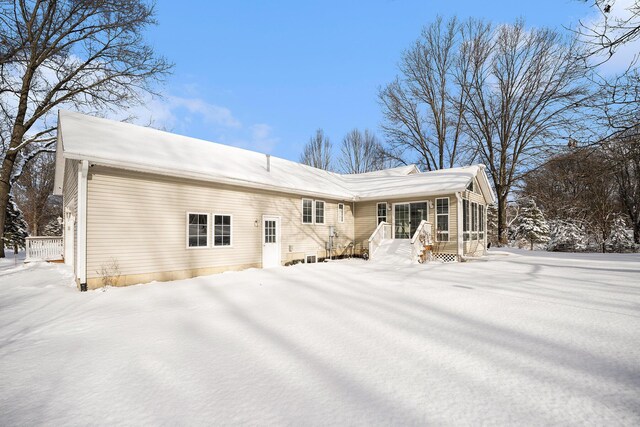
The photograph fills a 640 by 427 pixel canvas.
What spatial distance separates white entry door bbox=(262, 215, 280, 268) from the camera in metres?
11.8

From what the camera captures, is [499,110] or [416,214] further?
[499,110]

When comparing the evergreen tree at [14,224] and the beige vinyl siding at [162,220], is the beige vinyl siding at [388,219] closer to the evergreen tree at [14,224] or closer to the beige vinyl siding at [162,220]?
the beige vinyl siding at [162,220]

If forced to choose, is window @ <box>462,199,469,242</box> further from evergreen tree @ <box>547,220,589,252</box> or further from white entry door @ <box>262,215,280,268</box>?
evergreen tree @ <box>547,220,589,252</box>

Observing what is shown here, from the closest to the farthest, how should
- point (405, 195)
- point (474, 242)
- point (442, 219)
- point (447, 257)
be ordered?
point (447, 257)
point (442, 219)
point (405, 195)
point (474, 242)

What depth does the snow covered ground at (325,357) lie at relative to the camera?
243 centimetres

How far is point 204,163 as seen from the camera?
417 inches

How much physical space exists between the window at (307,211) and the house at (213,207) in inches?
1.8

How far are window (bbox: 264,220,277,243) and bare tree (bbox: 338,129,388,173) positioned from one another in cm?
2576

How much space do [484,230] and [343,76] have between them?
1595 centimetres

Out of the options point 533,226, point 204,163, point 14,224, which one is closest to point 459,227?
point 204,163

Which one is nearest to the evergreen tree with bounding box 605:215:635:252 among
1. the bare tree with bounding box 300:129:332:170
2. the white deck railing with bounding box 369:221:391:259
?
the white deck railing with bounding box 369:221:391:259

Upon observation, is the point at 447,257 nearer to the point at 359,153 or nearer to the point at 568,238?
the point at 568,238

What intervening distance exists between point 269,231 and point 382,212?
243 inches

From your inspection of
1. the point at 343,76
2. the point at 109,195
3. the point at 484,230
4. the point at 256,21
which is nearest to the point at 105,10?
the point at 256,21
